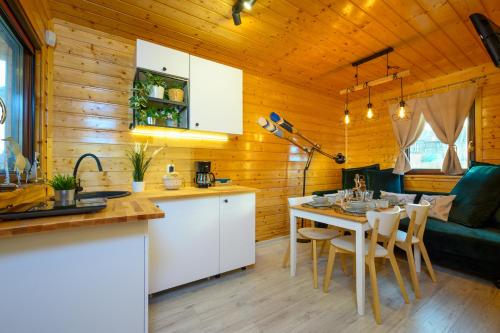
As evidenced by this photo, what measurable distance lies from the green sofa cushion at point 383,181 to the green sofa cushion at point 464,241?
2.97ft

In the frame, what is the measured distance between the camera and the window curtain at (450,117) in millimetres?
2988

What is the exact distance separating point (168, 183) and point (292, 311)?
1531mm

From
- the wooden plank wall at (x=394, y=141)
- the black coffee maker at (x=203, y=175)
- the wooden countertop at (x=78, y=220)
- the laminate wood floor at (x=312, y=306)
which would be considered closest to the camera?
the wooden countertop at (x=78, y=220)

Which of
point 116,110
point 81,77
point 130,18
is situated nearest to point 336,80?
point 130,18

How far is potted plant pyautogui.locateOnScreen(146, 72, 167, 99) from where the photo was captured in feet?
6.82

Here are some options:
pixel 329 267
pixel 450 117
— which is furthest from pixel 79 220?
pixel 450 117

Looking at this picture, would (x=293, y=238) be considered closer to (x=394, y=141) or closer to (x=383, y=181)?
(x=383, y=181)

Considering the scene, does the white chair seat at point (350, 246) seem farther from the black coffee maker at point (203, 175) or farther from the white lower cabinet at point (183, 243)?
the black coffee maker at point (203, 175)

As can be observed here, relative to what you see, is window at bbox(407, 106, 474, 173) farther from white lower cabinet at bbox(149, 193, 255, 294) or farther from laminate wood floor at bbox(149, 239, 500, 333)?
white lower cabinet at bbox(149, 193, 255, 294)

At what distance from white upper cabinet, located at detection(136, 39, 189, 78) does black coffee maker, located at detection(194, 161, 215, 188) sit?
91 centimetres

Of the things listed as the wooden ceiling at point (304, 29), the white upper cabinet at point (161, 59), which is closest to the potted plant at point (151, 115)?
the white upper cabinet at point (161, 59)

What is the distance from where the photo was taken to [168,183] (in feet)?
7.27

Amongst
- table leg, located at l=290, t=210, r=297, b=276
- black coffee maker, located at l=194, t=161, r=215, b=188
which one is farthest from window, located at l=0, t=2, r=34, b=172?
table leg, located at l=290, t=210, r=297, b=276

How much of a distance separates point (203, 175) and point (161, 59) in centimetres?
118
